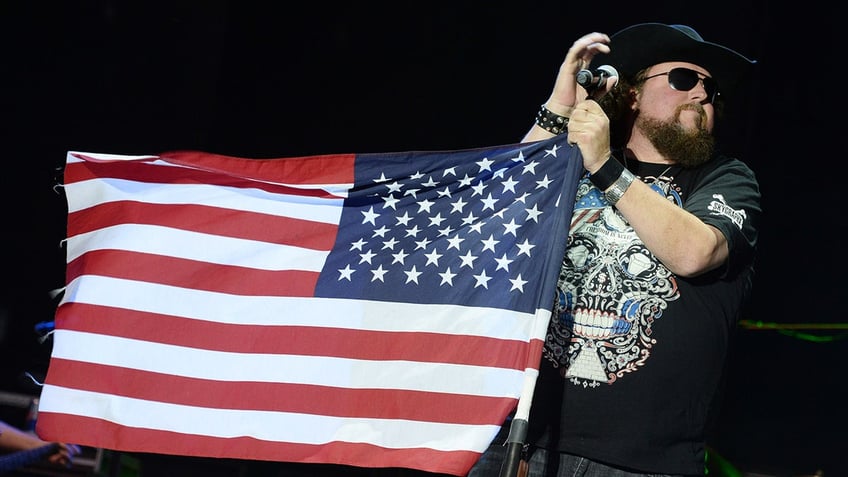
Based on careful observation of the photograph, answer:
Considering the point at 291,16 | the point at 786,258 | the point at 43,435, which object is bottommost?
the point at 43,435

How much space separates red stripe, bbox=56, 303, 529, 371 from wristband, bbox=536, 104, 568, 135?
0.66m

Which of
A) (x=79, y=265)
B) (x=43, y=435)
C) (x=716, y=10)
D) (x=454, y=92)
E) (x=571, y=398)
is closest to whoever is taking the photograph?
(x=571, y=398)

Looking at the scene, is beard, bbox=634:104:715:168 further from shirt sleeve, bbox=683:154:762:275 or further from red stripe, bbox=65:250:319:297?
red stripe, bbox=65:250:319:297

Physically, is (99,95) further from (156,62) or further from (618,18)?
(618,18)

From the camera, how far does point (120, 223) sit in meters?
2.87

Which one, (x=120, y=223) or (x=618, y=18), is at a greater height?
(x=618, y=18)

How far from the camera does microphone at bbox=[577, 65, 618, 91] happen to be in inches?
96.1

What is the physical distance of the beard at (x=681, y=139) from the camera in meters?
2.56

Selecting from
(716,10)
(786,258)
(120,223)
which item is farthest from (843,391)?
(120,223)

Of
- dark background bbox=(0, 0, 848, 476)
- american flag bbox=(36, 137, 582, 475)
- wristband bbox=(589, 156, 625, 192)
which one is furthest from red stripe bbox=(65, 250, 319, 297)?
dark background bbox=(0, 0, 848, 476)

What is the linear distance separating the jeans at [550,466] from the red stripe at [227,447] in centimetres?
14

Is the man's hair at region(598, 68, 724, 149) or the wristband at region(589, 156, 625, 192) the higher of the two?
the man's hair at region(598, 68, 724, 149)

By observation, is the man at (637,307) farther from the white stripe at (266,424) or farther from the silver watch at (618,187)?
the white stripe at (266,424)

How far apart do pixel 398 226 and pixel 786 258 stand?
264 cm
